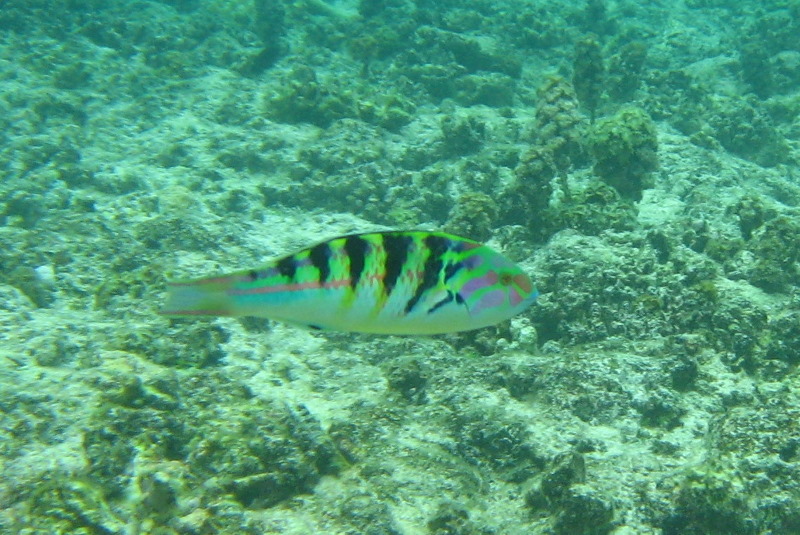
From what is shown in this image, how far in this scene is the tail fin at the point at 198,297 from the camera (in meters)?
1.39

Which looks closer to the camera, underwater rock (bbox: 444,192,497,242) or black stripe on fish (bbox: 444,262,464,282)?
black stripe on fish (bbox: 444,262,464,282)

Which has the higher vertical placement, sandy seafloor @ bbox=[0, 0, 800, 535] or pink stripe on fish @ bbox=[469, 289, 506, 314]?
pink stripe on fish @ bbox=[469, 289, 506, 314]

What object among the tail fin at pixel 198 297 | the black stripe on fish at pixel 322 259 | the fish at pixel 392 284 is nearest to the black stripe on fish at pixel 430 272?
the fish at pixel 392 284

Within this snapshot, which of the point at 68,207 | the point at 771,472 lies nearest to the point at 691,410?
the point at 771,472

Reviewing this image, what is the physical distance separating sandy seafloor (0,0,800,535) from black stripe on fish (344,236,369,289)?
216cm

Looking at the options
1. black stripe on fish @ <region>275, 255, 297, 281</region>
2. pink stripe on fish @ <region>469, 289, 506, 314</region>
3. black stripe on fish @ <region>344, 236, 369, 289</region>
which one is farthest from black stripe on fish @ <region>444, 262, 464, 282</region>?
black stripe on fish @ <region>275, 255, 297, 281</region>

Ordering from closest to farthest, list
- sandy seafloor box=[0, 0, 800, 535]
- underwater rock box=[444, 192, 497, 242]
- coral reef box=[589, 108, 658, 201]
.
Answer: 1. sandy seafloor box=[0, 0, 800, 535]
2. underwater rock box=[444, 192, 497, 242]
3. coral reef box=[589, 108, 658, 201]

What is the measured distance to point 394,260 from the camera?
4.78 feet

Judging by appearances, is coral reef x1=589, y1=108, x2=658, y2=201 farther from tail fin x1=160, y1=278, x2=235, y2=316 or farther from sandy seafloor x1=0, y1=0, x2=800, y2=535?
tail fin x1=160, y1=278, x2=235, y2=316

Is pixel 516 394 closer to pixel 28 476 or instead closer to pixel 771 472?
pixel 771 472

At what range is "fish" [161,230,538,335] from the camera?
1447 mm

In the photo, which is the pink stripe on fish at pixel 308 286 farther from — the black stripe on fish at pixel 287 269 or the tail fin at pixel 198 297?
the tail fin at pixel 198 297

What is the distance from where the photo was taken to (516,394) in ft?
14.0

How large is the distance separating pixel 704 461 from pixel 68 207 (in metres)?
8.33
